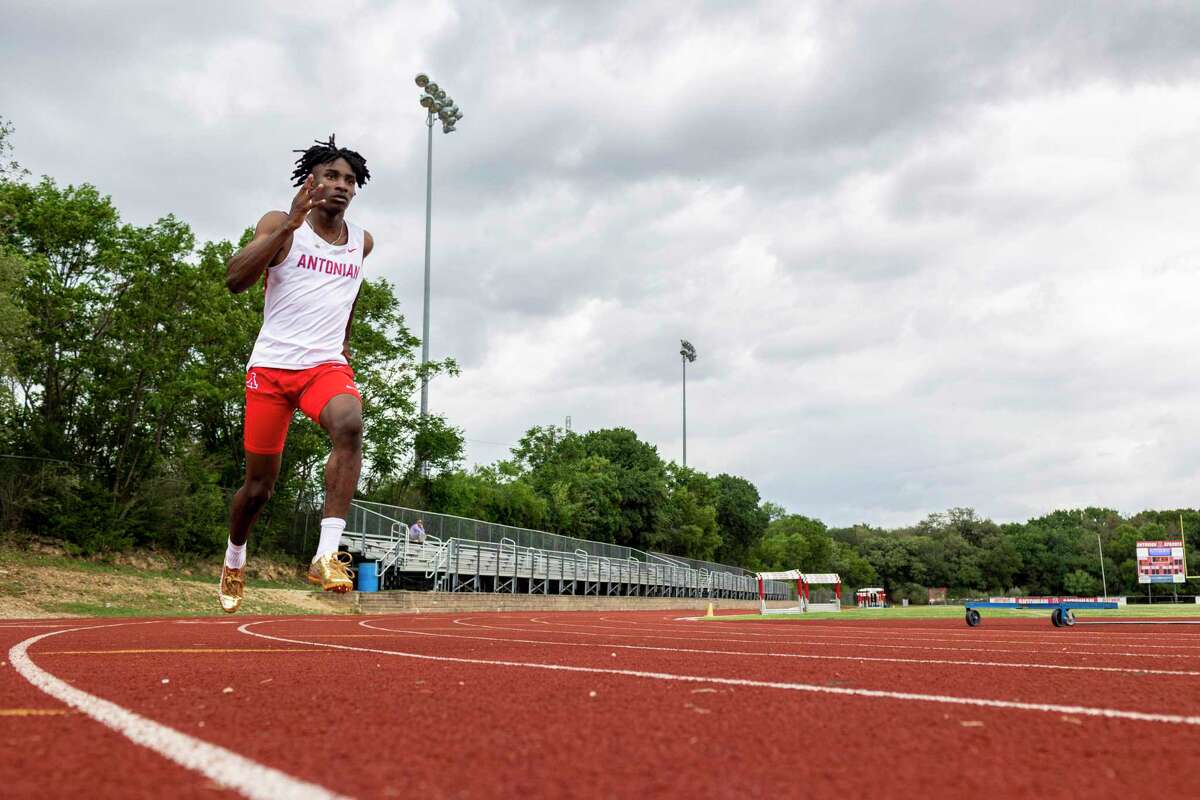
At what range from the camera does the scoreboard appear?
5725cm

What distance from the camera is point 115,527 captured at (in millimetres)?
23344

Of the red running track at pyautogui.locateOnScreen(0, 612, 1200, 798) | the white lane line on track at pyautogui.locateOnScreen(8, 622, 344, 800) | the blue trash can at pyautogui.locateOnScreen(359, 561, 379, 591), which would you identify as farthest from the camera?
the blue trash can at pyautogui.locateOnScreen(359, 561, 379, 591)

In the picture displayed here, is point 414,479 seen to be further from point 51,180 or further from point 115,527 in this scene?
point 51,180

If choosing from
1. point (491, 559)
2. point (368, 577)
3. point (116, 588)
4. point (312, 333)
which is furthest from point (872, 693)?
point (491, 559)

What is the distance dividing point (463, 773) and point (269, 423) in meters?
3.99

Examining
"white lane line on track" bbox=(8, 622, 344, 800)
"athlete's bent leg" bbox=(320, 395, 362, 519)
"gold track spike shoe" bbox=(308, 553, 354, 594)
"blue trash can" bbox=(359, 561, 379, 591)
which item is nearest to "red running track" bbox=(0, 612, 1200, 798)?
"white lane line on track" bbox=(8, 622, 344, 800)

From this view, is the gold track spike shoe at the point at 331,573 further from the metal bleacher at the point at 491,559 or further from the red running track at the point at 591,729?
the metal bleacher at the point at 491,559

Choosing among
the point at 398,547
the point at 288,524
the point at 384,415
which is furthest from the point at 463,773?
the point at 384,415

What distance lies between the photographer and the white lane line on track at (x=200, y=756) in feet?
6.21

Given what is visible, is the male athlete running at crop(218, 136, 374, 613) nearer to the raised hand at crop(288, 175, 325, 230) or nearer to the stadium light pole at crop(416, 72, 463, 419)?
the raised hand at crop(288, 175, 325, 230)

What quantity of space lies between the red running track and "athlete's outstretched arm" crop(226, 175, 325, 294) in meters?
2.17

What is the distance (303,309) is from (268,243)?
1.58 ft

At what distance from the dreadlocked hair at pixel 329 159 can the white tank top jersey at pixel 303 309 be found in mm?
459

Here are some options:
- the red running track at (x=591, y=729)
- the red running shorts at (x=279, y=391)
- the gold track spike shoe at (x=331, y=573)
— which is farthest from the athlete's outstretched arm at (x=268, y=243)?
A: the red running track at (x=591, y=729)
